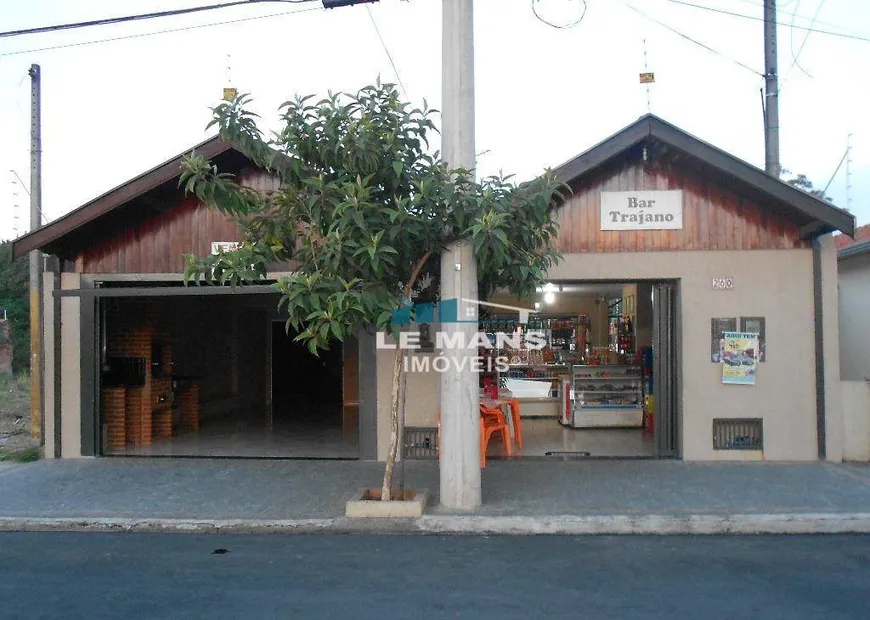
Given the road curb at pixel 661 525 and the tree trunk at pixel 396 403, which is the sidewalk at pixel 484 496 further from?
the tree trunk at pixel 396 403

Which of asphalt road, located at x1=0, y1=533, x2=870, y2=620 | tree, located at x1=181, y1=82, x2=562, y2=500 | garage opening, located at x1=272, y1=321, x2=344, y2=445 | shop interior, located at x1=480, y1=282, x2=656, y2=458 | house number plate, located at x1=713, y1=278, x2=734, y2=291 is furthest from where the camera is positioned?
garage opening, located at x1=272, y1=321, x2=344, y2=445

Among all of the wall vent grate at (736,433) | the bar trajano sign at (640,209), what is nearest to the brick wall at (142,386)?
the bar trajano sign at (640,209)

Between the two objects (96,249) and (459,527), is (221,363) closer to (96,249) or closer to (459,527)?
(96,249)

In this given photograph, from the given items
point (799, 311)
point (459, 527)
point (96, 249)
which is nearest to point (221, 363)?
point (96, 249)

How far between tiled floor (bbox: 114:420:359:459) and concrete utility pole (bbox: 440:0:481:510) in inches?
126

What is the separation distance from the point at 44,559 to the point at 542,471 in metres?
5.44

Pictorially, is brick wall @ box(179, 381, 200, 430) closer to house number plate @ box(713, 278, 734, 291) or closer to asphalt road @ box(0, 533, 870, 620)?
asphalt road @ box(0, 533, 870, 620)

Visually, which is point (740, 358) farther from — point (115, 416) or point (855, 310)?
point (115, 416)

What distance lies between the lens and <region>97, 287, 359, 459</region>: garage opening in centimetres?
1117

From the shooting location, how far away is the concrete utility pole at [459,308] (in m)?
7.24

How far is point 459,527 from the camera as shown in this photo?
22.4 feet

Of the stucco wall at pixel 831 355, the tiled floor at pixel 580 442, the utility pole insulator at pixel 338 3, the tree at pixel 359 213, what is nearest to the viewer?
the tree at pixel 359 213

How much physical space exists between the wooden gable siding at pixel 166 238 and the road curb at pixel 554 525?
4.46 meters

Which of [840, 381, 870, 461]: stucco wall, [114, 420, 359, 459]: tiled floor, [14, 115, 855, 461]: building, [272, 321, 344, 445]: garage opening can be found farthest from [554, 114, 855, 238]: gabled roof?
[272, 321, 344, 445]: garage opening
